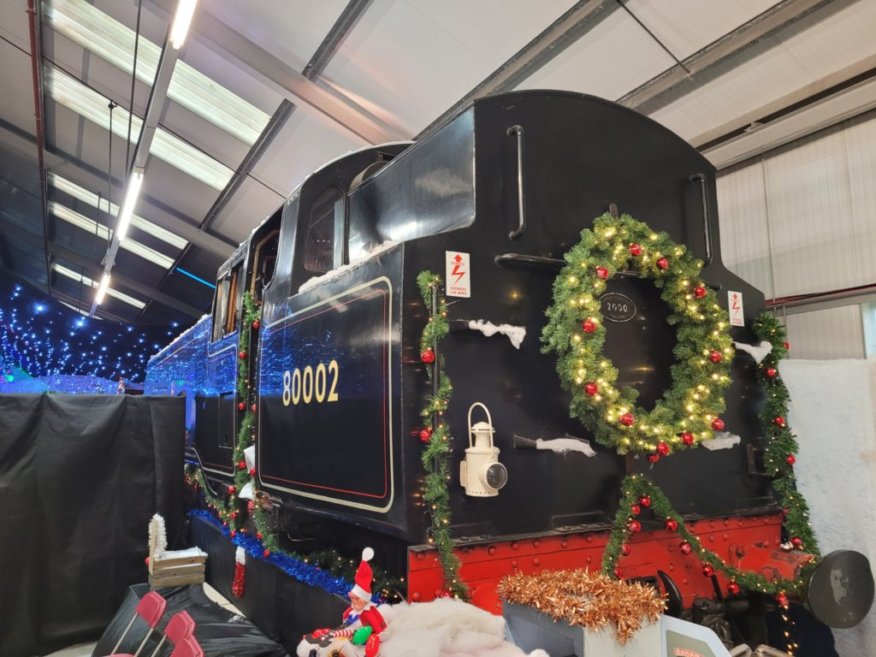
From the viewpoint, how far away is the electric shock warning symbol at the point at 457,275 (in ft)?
8.27

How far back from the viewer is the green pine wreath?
2.53 meters

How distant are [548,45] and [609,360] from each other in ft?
10.7

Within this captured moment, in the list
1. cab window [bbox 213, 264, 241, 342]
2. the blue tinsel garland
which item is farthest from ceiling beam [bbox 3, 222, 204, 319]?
the blue tinsel garland

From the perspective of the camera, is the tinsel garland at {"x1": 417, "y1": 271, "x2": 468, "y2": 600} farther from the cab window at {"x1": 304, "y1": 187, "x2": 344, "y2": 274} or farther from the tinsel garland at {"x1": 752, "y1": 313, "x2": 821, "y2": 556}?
the tinsel garland at {"x1": 752, "y1": 313, "x2": 821, "y2": 556}

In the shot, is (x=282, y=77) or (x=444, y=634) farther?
(x=282, y=77)

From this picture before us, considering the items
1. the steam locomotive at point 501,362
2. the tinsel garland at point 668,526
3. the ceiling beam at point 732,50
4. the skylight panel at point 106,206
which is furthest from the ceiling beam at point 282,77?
the skylight panel at point 106,206

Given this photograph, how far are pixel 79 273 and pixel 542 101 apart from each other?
21.8 meters

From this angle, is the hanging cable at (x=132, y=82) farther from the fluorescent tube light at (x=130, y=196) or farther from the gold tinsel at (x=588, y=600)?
the gold tinsel at (x=588, y=600)

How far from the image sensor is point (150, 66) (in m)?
7.90

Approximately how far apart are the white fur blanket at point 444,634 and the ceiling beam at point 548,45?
325cm

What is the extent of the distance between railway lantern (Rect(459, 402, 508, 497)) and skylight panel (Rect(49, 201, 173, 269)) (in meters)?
15.3

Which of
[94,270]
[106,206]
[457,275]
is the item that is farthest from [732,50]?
[94,270]

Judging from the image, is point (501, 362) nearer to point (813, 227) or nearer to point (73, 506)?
point (813, 227)

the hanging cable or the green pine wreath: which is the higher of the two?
the hanging cable
